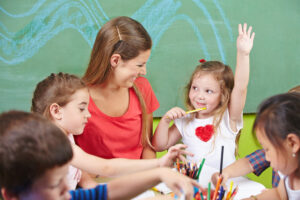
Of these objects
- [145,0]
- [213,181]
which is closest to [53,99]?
[213,181]

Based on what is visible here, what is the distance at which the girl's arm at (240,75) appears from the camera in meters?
1.08

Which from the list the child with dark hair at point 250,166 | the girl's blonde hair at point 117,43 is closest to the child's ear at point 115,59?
the girl's blonde hair at point 117,43

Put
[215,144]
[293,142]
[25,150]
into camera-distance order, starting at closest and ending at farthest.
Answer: [25,150], [293,142], [215,144]

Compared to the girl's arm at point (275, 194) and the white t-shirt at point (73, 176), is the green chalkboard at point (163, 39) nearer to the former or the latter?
the white t-shirt at point (73, 176)

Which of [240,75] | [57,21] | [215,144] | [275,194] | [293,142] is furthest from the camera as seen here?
[57,21]

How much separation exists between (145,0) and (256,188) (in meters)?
1.05

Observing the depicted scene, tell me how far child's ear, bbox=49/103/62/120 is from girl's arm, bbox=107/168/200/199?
15.7 inches

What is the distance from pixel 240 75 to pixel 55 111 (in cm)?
66

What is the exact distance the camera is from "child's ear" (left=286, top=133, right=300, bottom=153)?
2.39 ft

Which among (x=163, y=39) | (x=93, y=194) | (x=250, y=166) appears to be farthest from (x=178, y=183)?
(x=163, y=39)

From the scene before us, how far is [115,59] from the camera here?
A: 3.77 ft

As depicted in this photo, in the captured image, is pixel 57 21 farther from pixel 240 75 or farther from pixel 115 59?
pixel 240 75

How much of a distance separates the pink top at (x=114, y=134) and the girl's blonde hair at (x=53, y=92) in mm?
209

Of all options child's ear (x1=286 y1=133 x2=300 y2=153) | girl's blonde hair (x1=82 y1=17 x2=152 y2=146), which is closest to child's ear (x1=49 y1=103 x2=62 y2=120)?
girl's blonde hair (x1=82 y1=17 x2=152 y2=146)
